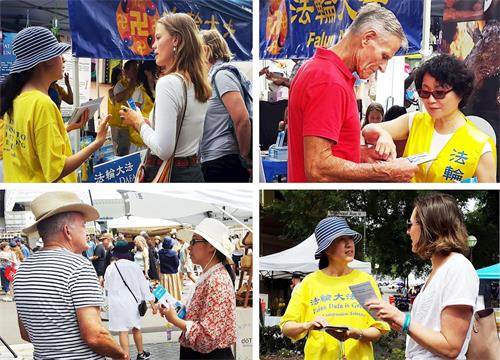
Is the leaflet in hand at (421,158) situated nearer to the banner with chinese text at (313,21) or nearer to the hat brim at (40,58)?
the banner with chinese text at (313,21)

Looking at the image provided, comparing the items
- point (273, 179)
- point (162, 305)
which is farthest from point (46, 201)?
point (273, 179)

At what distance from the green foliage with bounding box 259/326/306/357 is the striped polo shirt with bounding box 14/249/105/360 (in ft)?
3.01

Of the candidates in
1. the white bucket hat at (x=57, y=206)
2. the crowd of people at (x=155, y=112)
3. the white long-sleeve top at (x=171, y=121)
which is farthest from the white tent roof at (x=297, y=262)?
the white bucket hat at (x=57, y=206)

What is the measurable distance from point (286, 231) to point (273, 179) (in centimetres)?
29

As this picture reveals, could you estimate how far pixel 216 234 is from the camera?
A: 4.24 metres

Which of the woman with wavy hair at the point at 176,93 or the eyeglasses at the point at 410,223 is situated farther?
the woman with wavy hair at the point at 176,93

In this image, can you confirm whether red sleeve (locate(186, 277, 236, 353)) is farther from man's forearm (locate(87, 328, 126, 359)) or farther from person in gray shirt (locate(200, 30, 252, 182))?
person in gray shirt (locate(200, 30, 252, 182))

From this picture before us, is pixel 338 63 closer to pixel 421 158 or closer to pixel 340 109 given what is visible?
pixel 340 109

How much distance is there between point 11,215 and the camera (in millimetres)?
4262

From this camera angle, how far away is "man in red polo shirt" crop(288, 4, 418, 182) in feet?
13.6

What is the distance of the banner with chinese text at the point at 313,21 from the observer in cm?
426

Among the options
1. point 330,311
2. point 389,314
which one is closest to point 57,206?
point 330,311

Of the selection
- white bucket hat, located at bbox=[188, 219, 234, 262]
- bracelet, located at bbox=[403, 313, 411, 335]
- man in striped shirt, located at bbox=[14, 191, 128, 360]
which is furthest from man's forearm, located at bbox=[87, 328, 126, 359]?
bracelet, located at bbox=[403, 313, 411, 335]

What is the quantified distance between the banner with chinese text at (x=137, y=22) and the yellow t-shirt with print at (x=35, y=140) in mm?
351
